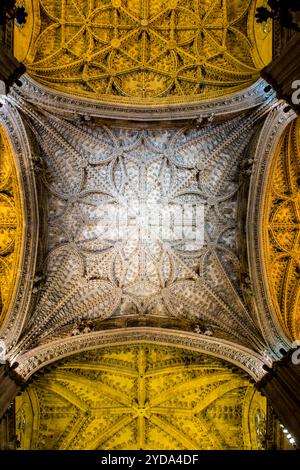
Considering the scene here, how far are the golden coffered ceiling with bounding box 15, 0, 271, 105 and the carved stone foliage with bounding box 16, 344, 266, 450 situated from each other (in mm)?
8019

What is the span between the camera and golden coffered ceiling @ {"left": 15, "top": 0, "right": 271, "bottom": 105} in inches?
475

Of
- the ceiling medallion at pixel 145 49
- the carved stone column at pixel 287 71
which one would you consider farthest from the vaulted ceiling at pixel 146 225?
the carved stone column at pixel 287 71

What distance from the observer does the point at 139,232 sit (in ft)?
46.6

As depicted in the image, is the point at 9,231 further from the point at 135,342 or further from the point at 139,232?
the point at 135,342

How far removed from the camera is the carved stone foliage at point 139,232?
13180mm

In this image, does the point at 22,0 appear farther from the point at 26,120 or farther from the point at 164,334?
the point at 164,334

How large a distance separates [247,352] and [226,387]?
272 cm

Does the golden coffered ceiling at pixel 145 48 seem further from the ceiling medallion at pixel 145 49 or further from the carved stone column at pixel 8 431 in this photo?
the carved stone column at pixel 8 431

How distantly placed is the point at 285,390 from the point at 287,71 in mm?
6839

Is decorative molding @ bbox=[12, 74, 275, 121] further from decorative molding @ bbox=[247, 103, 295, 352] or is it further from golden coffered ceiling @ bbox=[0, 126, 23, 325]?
golden coffered ceiling @ bbox=[0, 126, 23, 325]

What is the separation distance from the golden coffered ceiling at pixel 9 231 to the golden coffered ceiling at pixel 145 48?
286 centimetres

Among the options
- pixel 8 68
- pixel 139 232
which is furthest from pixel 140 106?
pixel 8 68

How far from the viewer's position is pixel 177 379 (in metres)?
14.5

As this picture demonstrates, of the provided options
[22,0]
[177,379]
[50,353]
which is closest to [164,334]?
[177,379]
